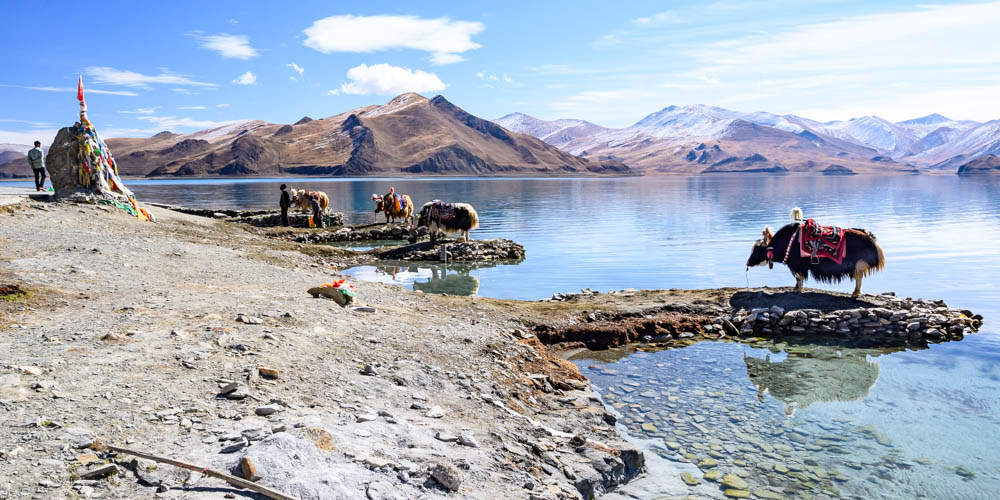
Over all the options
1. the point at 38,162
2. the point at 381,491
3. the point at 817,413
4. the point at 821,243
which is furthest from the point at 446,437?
the point at 38,162

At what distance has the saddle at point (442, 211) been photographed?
23516mm

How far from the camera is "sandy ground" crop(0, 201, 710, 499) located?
4.25 metres

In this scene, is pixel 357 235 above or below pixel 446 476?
above

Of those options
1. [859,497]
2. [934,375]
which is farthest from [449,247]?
[859,497]

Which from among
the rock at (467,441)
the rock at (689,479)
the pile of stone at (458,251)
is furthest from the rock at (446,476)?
the pile of stone at (458,251)

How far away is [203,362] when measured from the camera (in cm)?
614

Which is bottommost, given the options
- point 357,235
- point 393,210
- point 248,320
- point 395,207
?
point 357,235

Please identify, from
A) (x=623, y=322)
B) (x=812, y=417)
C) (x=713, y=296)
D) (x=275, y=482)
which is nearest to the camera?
(x=275, y=482)

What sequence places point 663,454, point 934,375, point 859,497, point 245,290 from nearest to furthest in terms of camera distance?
1. point 859,497
2. point 663,454
3. point 934,375
4. point 245,290

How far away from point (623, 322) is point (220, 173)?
194042mm

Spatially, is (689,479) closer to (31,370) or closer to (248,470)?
(248,470)

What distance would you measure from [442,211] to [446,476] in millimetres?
19378

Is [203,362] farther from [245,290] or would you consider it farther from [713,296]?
[713,296]

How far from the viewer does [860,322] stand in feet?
38.5
